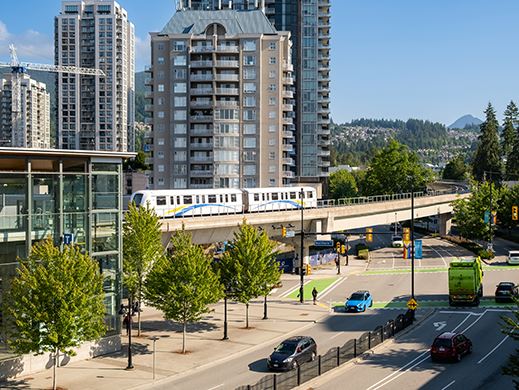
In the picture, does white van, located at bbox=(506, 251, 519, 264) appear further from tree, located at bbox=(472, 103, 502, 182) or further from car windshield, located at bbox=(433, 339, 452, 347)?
tree, located at bbox=(472, 103, 502, 182)

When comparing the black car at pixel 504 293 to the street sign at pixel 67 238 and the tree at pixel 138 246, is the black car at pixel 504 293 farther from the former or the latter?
the street sign at pixel 67 238

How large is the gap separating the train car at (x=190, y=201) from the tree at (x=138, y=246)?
13.1 m

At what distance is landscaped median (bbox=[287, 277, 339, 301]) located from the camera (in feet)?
205

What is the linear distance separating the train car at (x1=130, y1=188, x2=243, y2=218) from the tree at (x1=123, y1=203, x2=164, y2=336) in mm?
13133

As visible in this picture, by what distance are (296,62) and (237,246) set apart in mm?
97520

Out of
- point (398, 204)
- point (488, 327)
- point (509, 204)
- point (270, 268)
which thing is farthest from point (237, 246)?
point (509, 204)

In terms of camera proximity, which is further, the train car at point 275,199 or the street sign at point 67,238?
the train car at point 275,199

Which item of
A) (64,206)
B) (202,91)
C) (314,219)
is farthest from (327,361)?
(202,91)

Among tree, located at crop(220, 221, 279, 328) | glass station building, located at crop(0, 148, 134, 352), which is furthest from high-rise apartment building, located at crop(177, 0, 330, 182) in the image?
glass station building, located at crop(0, 148, 134, 352)

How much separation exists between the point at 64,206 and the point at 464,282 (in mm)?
31228

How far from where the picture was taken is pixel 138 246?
4650 centimetres

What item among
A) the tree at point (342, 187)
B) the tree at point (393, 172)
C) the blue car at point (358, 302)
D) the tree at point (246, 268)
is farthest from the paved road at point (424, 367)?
the tree at point (342, 187)

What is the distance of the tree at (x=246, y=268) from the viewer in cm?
4759

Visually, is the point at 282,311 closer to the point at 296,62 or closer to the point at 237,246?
the point at 237,246
